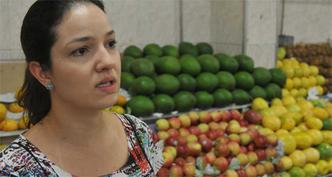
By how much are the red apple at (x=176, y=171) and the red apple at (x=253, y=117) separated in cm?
88

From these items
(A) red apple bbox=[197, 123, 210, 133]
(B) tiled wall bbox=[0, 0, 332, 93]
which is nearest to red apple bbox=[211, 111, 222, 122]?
(A) red apple bbox=[197, 123, 210, 133]

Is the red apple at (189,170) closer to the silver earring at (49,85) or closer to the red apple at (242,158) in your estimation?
the red apple at (242,158)

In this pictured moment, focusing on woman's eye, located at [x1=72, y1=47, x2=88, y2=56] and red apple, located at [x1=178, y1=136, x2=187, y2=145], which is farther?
red apple, located at [x1=178, y1=136, x2=187, y2=145]

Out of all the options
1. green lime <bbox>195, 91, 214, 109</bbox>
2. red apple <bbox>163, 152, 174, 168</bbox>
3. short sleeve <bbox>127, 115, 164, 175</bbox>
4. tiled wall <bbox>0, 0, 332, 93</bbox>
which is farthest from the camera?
tiled wall <bbox>0, 0, 332, 93</bbox>

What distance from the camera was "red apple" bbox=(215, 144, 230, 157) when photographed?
2639 mm

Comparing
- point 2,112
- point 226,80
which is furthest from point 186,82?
point 2,112

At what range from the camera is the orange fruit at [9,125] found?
2.43 m

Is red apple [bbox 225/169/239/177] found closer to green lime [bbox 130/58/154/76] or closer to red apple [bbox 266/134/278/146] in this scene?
red apple [bbox 266/134/278/146]

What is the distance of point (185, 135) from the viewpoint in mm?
2748

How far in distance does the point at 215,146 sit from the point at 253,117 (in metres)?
0.55

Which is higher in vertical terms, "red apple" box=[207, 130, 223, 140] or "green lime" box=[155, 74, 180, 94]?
"green lime" box=[155, 74, 180, 94]

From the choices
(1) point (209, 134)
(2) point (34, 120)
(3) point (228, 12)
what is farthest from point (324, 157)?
(2) point (34, 120)

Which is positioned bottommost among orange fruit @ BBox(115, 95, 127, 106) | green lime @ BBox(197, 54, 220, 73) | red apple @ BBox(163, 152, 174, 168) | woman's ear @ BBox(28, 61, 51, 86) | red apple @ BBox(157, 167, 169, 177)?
red apple @ BBox(157, 167, 169, 177)

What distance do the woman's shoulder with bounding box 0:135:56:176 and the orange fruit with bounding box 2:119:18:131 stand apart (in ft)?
4.43
